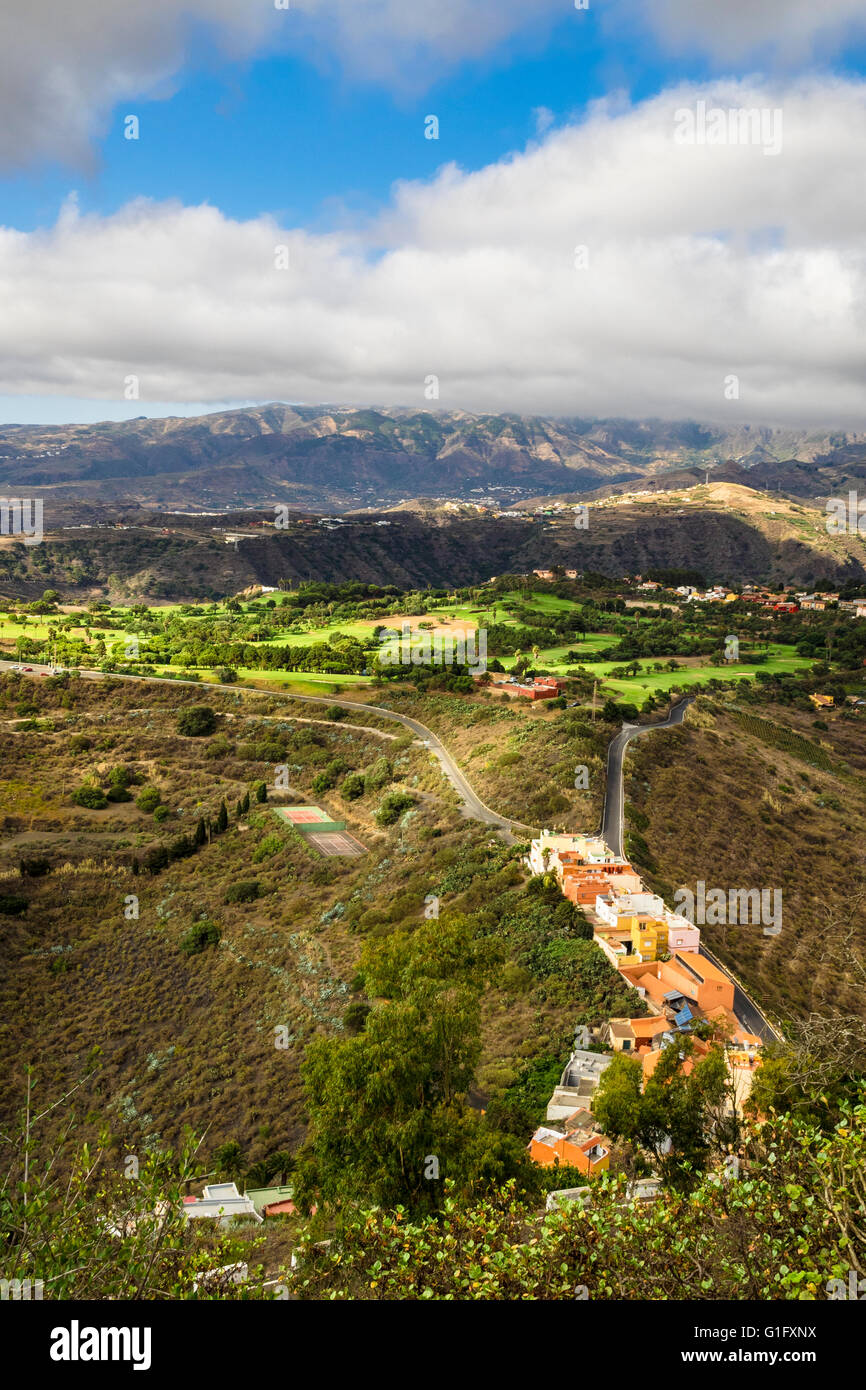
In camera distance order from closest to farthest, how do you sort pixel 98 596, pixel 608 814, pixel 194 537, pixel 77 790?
pixel 608 814 < pixel 77 790 < pixel 98 596 < pixel 194 537

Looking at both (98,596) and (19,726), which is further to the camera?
(98,596)

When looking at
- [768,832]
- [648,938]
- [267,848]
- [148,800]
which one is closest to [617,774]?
[768,832]

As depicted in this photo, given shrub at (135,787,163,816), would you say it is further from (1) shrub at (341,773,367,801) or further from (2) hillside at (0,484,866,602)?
(2) hillside at (0,484,866,602)

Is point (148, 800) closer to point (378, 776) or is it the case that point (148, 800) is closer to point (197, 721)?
point (197, 721)

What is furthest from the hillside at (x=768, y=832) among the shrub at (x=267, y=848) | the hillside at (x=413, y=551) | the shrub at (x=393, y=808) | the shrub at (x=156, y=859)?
the hillside at (x=413, y=551)

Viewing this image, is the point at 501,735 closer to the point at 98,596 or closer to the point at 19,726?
the point at 19,726
